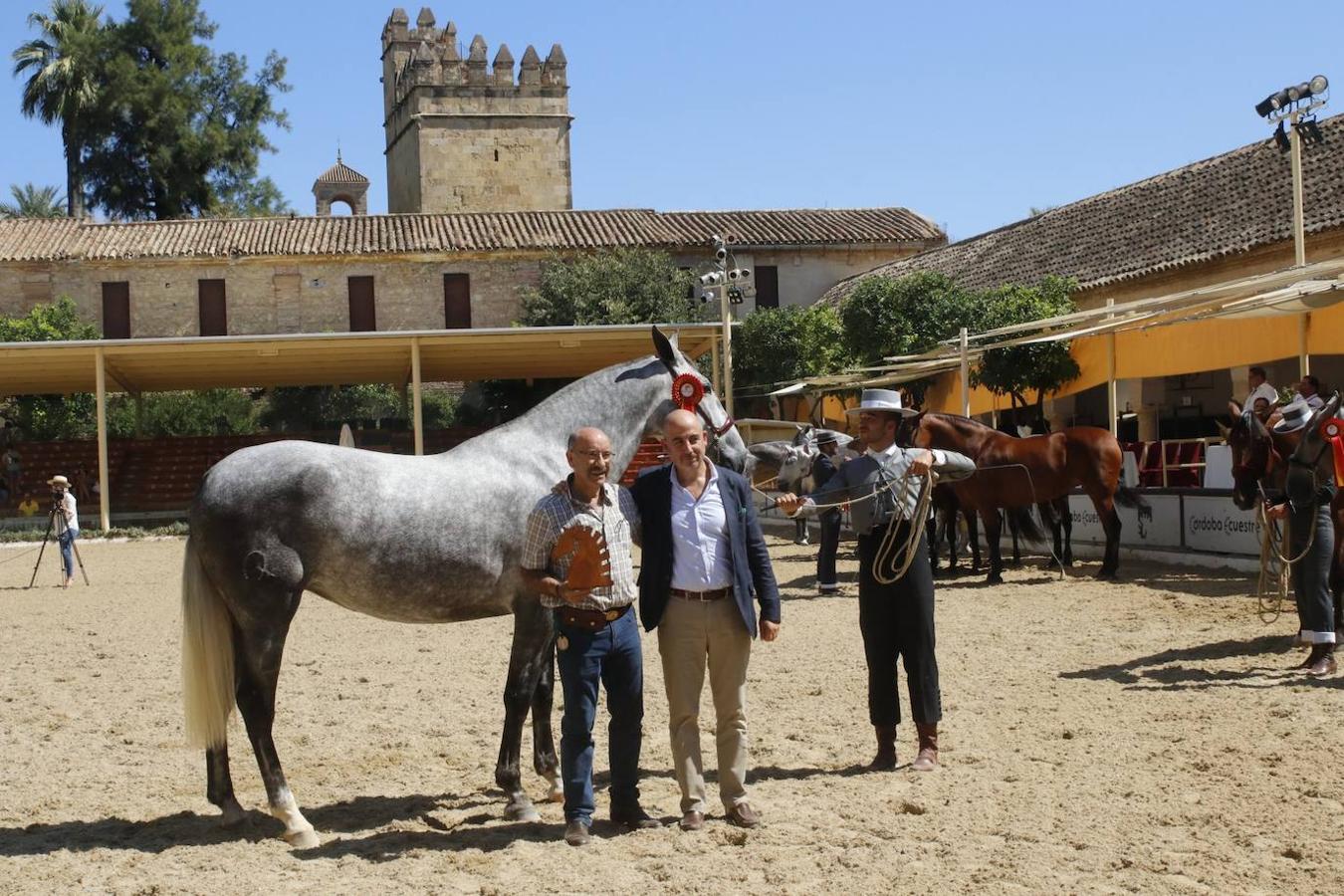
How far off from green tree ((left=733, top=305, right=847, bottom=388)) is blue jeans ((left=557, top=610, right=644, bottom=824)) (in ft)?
82.8

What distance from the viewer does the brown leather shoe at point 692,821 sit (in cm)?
520

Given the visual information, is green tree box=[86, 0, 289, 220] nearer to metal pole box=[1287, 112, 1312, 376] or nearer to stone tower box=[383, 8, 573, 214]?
stone tower box=[383, 8, 573, 214]

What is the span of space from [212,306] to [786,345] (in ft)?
62.4

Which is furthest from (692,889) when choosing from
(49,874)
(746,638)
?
(49,874)

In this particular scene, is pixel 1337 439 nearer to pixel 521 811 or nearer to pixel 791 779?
pixel 791 779

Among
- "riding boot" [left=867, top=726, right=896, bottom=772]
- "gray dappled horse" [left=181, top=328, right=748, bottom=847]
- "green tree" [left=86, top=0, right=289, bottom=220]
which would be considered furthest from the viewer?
"green tree" [left=86, top=0, right=289, bottom=220]

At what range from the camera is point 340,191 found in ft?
213

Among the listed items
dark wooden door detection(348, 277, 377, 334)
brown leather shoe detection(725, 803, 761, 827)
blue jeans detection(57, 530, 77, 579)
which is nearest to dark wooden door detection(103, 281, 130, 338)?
dark wooden door detection(348, 277, 377, 334)

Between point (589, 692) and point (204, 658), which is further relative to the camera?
point (204, 658)

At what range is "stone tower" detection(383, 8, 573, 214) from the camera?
52.3 meters

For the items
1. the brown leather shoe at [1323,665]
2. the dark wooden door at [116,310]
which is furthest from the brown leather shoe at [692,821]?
the dark wooden door at [116,310]

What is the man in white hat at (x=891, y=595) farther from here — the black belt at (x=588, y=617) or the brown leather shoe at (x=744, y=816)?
the black belt at (x=588, y=617)

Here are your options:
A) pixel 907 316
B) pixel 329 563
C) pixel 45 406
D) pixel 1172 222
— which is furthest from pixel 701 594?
pixel 45 406

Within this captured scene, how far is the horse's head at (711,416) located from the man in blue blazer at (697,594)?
0.81 meters
